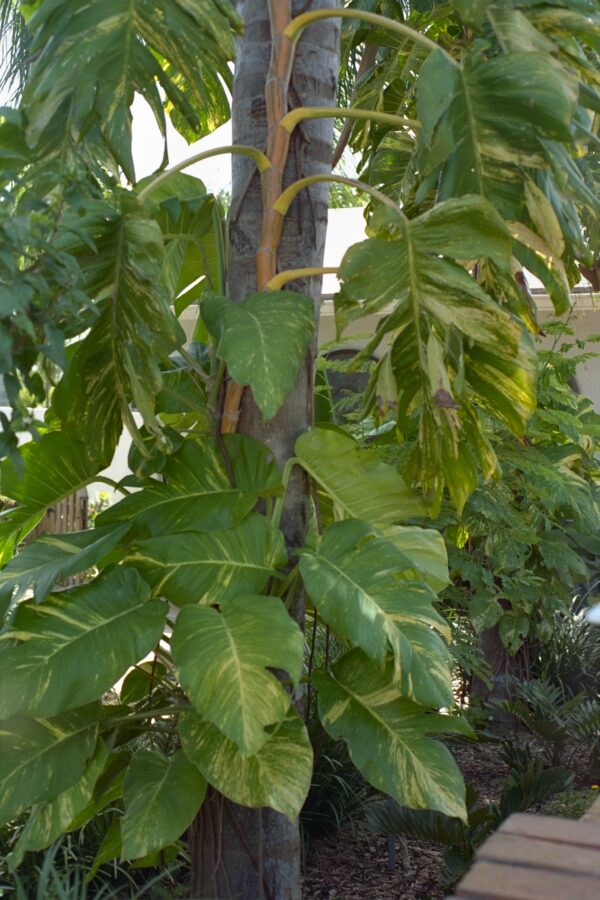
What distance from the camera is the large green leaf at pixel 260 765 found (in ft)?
7.33

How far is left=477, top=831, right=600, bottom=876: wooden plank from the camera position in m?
1.12

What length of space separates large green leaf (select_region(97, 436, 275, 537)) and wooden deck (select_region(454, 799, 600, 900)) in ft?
4.48

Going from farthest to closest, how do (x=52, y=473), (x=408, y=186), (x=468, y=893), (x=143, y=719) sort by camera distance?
(x=408, y=186), (x=52, y=473), (x=143, y=719), (x=468, y=893)

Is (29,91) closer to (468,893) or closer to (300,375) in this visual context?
(300,375)

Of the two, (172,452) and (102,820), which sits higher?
(172,452)

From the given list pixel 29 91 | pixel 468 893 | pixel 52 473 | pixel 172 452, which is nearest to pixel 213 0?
pixel 29 91

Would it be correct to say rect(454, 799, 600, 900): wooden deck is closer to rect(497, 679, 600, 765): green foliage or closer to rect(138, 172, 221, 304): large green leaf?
rect(138, 172, 221, 304): large green leaf

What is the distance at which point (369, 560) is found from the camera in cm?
244

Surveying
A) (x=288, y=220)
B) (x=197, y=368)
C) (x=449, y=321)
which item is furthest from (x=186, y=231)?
(x=449, y=321)

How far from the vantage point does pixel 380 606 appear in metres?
2.35

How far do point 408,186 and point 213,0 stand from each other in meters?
1.66

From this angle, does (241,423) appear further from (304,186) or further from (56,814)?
(56,814)

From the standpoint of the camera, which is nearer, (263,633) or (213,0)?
(263,633)

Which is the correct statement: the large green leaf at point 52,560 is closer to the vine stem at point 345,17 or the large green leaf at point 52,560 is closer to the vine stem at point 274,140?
the vine stem at point 274,140
